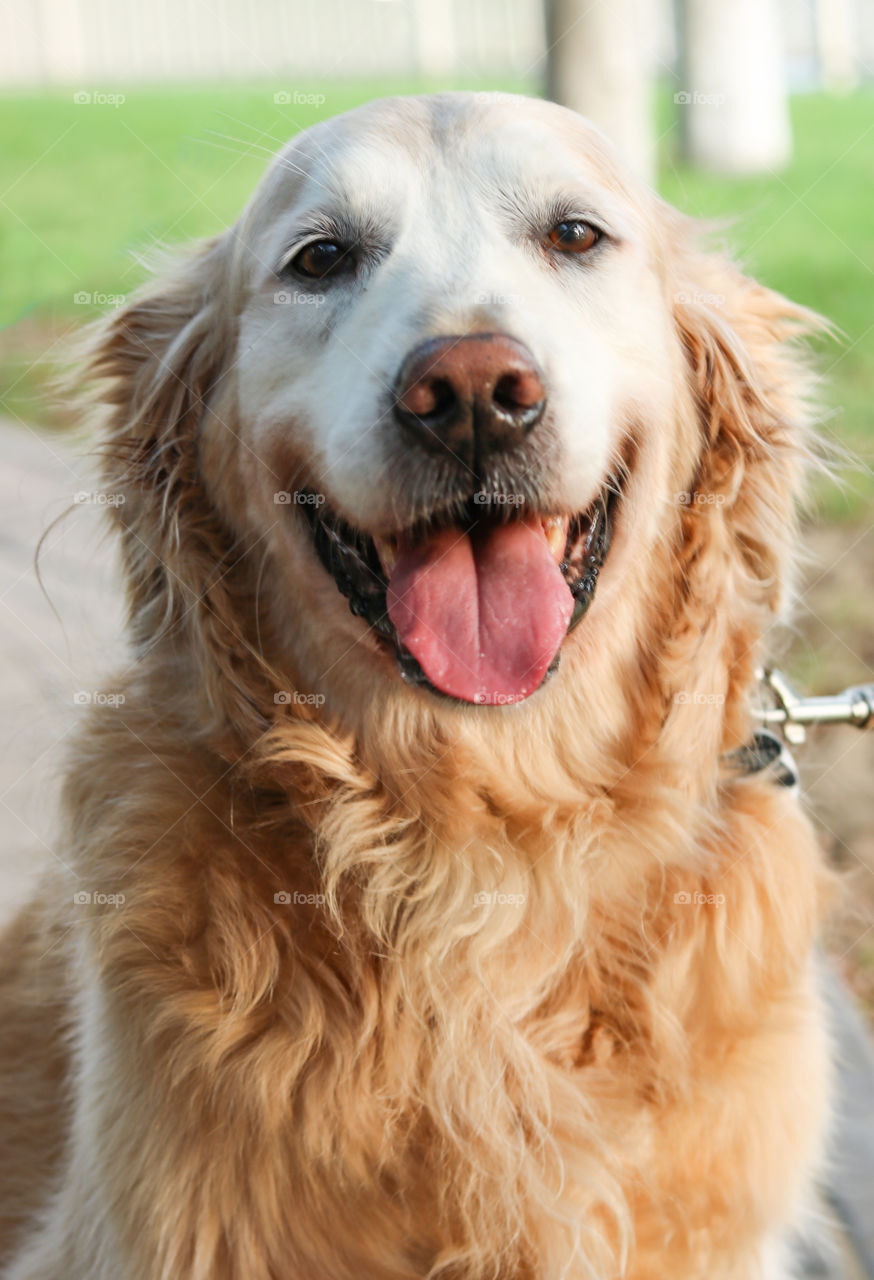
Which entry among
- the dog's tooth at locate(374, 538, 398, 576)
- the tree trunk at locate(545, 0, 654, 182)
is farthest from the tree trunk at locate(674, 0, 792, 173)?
the dog's tooth at locate(374, 538, 398, 576)

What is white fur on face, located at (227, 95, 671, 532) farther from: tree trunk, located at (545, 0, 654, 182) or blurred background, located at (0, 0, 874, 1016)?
tree trunk, located at (545, 0, 654, 182)

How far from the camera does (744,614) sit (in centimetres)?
226

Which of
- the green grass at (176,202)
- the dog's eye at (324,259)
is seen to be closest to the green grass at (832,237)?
the green grass at (176,202)

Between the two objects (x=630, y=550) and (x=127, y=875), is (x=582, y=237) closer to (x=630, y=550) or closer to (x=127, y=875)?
(x=630, y=550)

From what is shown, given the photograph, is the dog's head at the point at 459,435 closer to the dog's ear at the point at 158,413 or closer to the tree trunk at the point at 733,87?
the dog's ear at the point at 158,413

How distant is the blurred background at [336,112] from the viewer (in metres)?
2.63

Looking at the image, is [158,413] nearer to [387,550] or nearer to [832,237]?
[387,550]

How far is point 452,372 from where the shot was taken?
5.73ft

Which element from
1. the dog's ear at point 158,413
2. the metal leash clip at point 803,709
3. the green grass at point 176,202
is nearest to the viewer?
the dog's ear at point 158,413

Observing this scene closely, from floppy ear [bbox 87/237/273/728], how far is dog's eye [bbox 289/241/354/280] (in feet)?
0.74

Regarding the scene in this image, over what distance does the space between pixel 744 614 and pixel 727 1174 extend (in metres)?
0.94

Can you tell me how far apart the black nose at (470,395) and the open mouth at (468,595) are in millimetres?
123

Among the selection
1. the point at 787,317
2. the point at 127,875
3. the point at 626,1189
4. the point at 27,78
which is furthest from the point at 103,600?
the point at 27,78

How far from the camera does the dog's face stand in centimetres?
188
